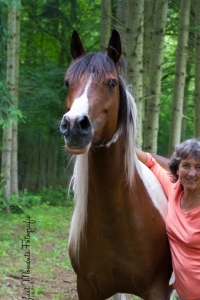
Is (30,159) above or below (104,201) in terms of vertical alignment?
below

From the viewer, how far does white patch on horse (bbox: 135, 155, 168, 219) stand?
346 centimetres

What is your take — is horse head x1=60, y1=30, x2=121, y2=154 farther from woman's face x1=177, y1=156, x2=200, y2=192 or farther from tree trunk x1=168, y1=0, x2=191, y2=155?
tree trunk x1=168, y1=0, x2=191, y2=155

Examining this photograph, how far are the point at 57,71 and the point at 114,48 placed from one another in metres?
11.9

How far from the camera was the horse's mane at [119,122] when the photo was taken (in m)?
2.78

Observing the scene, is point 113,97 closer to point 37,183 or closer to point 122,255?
point 122,255

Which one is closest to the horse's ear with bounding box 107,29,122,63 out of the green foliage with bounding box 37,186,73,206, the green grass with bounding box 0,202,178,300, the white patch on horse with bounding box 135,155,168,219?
the white patch on horse with bounding box 135,155,168,219

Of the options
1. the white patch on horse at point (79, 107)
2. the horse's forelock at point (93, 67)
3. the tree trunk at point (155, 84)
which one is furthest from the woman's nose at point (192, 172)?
the tree trunk at point (155, 84)

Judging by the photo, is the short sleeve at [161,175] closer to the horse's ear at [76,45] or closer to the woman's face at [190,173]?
the woman's face at [190,173]

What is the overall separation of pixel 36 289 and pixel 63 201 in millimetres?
9307

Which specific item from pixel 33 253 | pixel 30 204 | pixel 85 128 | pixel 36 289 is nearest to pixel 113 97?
pixel 85 128

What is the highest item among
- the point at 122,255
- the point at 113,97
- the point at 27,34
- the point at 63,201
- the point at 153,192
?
the point at 27,34

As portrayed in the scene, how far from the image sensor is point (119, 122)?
3018mm

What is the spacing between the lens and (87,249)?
3238 millimetres

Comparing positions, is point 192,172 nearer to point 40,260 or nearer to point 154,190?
point 154,190
